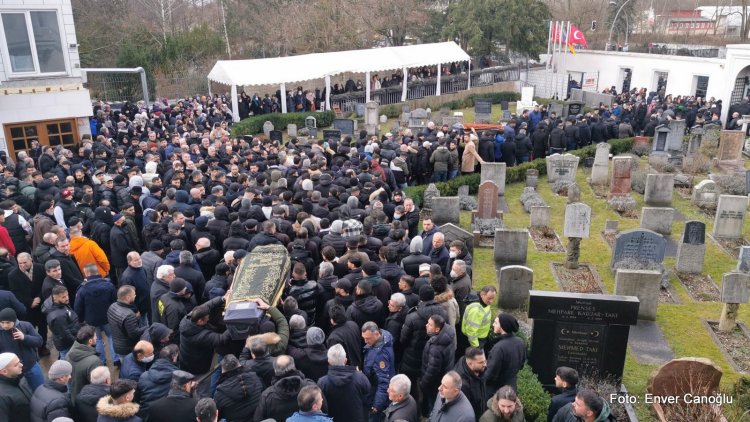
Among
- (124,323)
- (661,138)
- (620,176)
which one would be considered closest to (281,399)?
(124,323)

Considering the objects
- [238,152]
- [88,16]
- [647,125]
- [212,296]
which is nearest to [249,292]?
[212,296]

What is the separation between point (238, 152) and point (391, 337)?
10.5 m

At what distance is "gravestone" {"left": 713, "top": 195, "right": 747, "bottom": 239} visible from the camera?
13262 millimetres

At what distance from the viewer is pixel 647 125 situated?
2178cm

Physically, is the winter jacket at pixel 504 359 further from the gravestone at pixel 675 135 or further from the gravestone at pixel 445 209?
the gravestone at pixel 675 135

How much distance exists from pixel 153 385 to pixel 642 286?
7.82m

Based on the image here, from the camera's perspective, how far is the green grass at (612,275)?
8.81 metres

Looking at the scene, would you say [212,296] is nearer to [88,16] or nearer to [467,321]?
[467,321]

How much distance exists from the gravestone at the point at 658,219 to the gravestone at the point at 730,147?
6.90 meters

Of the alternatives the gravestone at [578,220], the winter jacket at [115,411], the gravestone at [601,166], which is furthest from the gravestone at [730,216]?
the winter jacket at [115,411]

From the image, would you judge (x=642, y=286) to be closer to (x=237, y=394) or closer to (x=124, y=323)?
(x=237, y=394)

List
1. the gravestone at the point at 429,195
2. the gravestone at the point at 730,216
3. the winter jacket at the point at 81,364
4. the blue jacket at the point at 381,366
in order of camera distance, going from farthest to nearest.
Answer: the gravestone at the point at 429,195
the gravestone at the point at 730,216
the blue jacket at the point at 381,366
the winter jacket at the point at 81,364

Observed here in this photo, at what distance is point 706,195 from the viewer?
1554 cm

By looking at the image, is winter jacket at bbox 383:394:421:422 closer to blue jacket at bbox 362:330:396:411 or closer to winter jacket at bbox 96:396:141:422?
blue jacket at bbox 362:330:396:411
